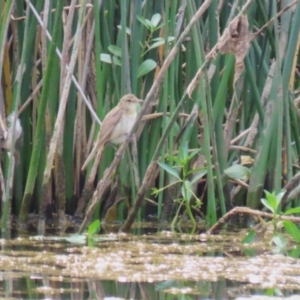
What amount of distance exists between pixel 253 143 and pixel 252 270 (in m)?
1.87

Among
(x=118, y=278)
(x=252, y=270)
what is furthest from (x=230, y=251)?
(x=118, y=278)

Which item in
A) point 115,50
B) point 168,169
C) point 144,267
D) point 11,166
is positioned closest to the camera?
point 144,267

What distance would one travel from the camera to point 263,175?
4.97 m

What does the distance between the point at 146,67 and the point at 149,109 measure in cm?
25

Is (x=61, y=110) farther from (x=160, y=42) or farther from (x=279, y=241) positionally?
(x=279, y=241)

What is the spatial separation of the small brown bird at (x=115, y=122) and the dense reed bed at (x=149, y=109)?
0.25 ft

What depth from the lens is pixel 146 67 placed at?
496 cm

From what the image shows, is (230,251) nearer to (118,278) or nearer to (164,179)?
(118,278)

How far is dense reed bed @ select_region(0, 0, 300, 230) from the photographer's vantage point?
4812 millimetres

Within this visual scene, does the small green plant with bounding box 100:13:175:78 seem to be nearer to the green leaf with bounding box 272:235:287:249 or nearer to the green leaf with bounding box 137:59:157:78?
the green leaf with bounding box 137:59:157:78

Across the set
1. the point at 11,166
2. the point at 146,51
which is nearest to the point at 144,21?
the point at 146,51

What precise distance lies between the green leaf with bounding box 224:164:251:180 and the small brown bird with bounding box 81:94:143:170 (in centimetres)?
61

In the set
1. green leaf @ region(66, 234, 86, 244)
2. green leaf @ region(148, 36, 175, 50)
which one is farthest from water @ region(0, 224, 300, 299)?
green leaf @ region(148, 36, 175, 50)

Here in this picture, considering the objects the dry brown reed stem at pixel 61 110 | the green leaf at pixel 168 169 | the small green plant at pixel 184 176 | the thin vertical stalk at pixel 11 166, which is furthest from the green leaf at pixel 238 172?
the thin vertical stalk at pixel 11 166
